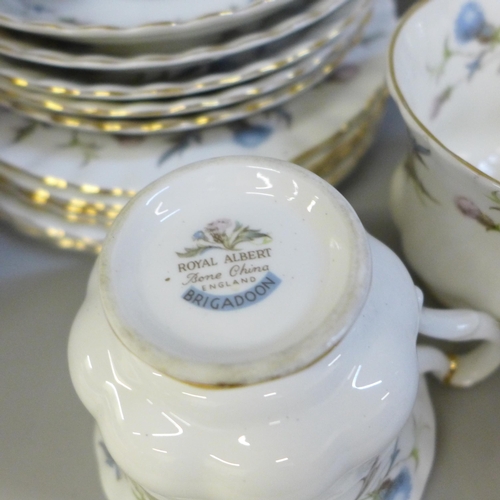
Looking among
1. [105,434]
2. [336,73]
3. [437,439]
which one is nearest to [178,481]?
[105,434]

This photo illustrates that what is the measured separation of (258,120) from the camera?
0.40 m

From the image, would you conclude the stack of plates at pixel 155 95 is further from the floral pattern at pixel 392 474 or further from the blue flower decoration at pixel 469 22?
the floral pattern at pixel 392 474

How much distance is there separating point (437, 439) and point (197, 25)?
294mm

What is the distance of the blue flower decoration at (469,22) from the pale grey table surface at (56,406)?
0.14 metres

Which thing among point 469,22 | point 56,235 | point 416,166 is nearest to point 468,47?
point 469,22

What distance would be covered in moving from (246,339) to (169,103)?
0.17 metres

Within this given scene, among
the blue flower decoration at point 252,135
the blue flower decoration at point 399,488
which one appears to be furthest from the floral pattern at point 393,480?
the blue flower decoration at point 252,135

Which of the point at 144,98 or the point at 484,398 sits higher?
the point at 144,98

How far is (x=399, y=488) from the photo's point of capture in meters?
0.33

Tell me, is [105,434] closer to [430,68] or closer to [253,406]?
[253,406]

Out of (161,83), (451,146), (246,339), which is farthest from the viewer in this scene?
(451,146)

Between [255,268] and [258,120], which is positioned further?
[258,120]

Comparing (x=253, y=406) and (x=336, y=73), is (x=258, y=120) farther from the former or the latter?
(x=253, y=406)

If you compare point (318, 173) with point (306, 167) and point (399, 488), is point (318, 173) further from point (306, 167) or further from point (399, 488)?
point (399, 488)
